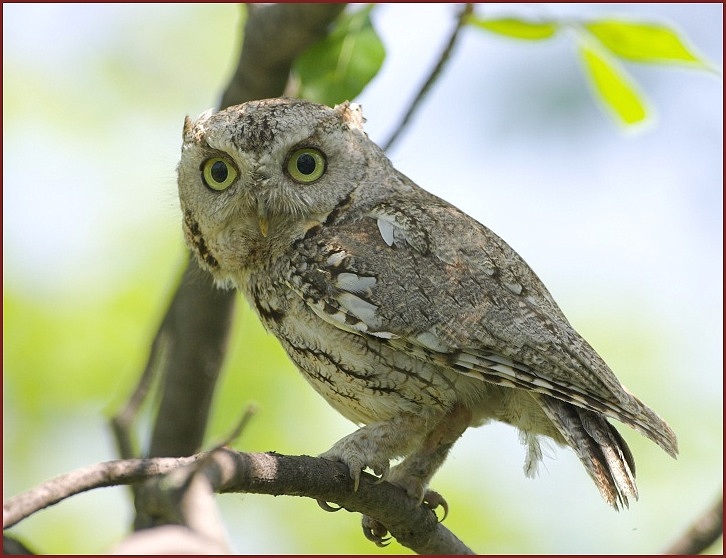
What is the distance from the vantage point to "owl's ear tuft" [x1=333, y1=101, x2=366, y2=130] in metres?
3.32

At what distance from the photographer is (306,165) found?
3195 mm

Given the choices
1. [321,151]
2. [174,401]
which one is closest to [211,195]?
[321,151]

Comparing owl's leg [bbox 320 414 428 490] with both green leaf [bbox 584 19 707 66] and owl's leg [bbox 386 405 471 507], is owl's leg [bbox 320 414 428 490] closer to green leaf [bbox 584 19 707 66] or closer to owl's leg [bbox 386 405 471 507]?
owl's leg [bbox 386 405 471 507]

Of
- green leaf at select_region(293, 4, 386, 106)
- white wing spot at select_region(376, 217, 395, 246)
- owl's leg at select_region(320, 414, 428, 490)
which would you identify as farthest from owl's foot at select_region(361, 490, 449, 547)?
green leaf at select_region(293, 4, 386, 106)

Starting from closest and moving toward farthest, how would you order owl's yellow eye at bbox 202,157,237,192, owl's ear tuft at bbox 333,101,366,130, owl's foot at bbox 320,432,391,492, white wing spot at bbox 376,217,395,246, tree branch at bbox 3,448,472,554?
tree branch at bbox 3,448,472,554
owl's foot at bbox 320,432,391,492
white wing spot at bbox 376,217,395,246
owl's yellow eye at bbox 202,157,237,192
owl's ear tuft at bbox 333,101,366,130

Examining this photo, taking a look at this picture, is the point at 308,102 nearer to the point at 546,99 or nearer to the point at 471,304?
the point at 471,304

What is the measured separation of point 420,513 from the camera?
2.78 metres

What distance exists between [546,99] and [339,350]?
505 centimetres

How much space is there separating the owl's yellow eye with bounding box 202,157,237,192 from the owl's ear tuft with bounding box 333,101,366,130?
1.47ft

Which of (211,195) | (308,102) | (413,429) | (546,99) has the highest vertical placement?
(546,99)

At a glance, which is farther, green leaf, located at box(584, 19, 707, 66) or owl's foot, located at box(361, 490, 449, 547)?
owl's foot, located at box(361, 490, 449, 547)

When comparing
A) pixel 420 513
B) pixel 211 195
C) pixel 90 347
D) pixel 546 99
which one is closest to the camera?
pixel 420 513

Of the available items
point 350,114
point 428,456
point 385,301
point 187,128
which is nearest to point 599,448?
point 428,456

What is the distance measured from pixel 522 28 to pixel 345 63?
57 centimetres
